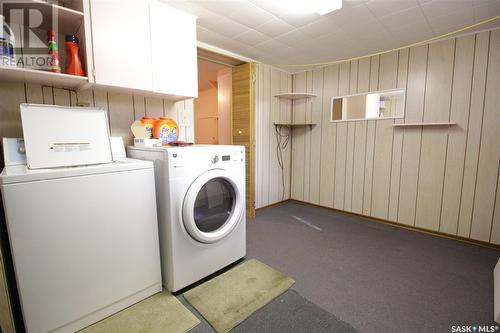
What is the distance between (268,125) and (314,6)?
1819mm

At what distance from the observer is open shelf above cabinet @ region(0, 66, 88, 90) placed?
131 centimetres

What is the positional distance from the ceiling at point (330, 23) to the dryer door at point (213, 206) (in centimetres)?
138

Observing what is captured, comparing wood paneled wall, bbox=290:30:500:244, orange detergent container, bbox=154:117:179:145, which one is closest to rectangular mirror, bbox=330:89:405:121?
wood paneled wall, bbox=290:30:500:244

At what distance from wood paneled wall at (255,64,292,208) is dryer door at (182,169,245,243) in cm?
150

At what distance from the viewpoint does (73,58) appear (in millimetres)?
1515

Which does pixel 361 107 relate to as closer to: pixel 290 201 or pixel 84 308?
pixel 290 201

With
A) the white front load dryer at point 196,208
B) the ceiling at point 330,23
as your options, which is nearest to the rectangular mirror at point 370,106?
the ceiling at point 330,23

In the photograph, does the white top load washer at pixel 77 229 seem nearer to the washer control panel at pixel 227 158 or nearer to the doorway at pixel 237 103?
the washer control panel at pixel 227 158

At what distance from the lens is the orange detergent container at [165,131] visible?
1966 millimetres

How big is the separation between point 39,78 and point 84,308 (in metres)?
1.46

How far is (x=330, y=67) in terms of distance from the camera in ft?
11.0

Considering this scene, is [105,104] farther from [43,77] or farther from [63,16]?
[63,16]

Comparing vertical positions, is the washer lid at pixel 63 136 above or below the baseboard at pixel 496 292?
above

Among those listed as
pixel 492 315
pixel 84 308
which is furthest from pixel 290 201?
pixel 84 308
